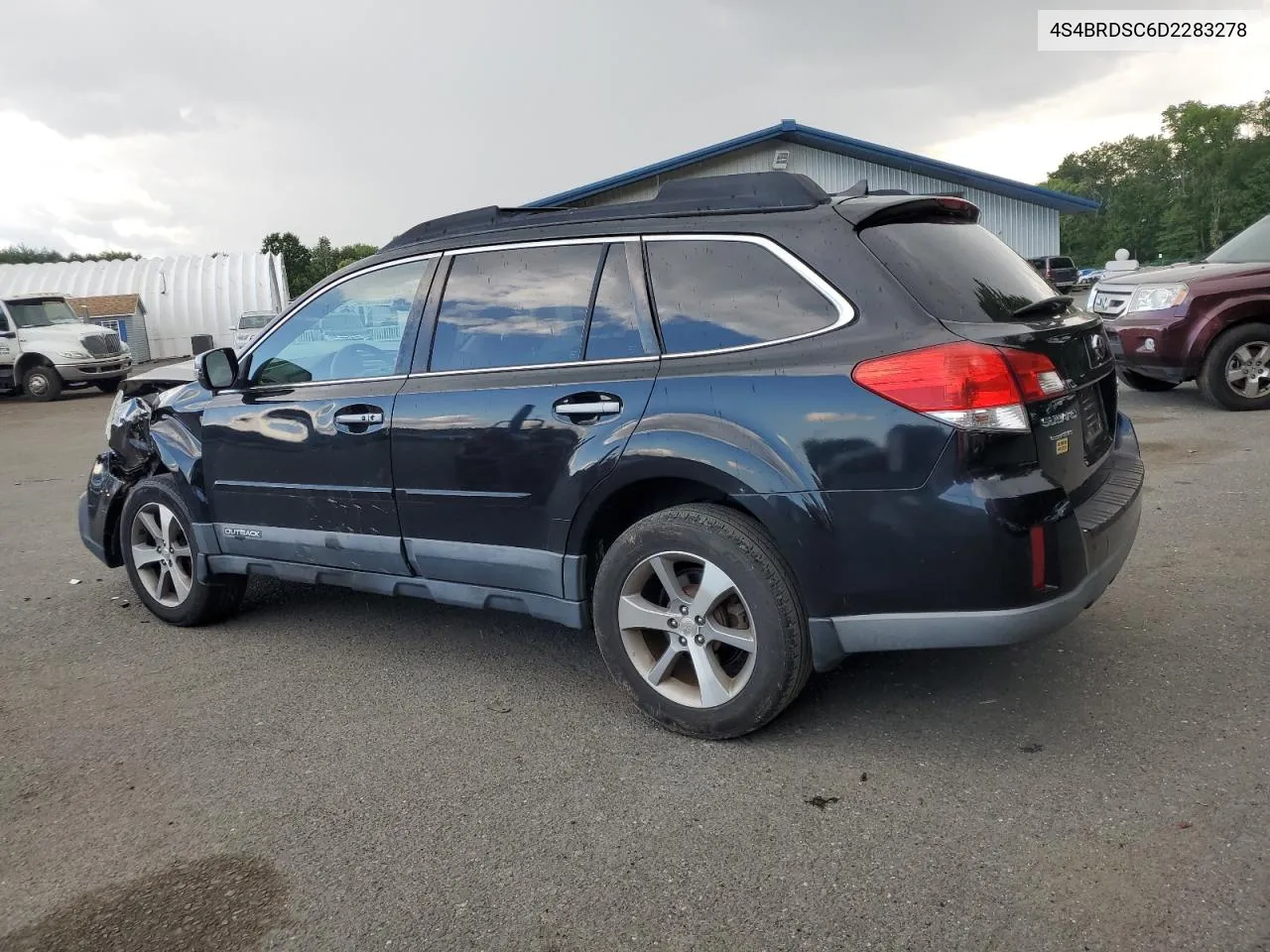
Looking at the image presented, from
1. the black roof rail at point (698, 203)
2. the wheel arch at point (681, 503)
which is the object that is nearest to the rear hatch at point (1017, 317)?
the black roof rail at point (698, 203)

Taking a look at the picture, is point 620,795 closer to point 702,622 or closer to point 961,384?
point 702,622

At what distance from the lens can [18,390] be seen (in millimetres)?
21547

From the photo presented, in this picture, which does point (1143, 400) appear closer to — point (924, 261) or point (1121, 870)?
point (924, 261)

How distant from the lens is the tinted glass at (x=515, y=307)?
365 centimetres

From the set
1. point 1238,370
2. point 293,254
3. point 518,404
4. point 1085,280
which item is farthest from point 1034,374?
point 293,254

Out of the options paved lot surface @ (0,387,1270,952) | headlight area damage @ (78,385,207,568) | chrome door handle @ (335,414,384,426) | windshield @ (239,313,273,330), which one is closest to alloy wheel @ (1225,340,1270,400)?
paved lot surface @ (0,387,1270,952)

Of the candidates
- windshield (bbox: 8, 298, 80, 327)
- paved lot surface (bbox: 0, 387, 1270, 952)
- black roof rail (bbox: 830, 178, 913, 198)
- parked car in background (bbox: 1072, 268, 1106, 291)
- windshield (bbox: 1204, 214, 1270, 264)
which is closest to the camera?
paved lot surface (bbox: 0, 387, 1270, 952)

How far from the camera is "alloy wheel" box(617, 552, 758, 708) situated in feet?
10.7

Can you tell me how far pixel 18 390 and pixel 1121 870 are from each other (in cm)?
2410

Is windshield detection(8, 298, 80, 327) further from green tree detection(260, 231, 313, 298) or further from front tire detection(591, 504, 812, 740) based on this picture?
green tree detection(260, 231, 313, 298)

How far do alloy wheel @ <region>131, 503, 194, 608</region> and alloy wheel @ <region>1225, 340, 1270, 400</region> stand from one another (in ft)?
28.7

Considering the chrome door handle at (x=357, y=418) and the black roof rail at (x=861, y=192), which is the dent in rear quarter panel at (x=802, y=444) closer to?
the black roof rail at (x=861, y=192)

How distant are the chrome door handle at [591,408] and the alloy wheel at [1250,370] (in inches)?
310

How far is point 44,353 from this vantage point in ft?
68.8
